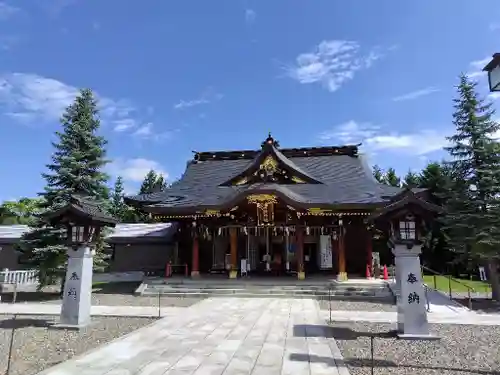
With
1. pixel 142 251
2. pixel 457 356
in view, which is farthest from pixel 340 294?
pixel 142 251

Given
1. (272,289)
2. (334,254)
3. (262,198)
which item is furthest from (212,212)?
(334,254)

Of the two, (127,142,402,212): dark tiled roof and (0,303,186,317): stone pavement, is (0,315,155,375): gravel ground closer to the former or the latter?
(0,303,186,317): stone pavement

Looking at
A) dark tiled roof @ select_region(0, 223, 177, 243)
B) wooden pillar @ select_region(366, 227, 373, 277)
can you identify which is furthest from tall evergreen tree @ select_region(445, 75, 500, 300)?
dark tiled roof @ select_region(0, 223, 177, 243)

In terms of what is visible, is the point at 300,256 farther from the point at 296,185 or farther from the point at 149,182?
the point at 149,182

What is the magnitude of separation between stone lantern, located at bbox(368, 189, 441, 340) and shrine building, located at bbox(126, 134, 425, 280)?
7041mm

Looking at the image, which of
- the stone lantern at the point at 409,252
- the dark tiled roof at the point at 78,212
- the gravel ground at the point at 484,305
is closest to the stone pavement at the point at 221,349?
the stone lantern at the point at 409,252

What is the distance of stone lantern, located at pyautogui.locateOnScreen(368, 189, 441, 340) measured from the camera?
802 centimetres

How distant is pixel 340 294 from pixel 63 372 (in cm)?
1091

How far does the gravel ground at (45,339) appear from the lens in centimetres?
624

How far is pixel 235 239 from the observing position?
1742cm

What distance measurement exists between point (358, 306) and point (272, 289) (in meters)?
3.57

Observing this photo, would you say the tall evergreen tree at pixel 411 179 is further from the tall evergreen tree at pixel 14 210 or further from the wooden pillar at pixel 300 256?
the tall evergreen tree at pixel 14 210

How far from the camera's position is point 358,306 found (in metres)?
12.8

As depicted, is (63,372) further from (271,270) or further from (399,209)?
(271,270)
